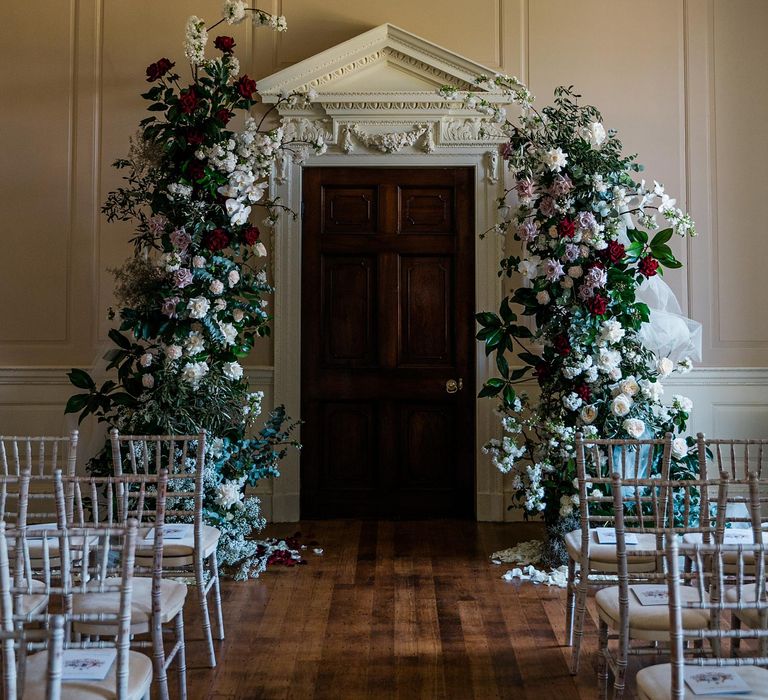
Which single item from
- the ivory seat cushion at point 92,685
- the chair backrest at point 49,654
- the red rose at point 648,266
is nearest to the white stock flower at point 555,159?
the red rose at point 648,266

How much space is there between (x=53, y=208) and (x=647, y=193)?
3.99 metres

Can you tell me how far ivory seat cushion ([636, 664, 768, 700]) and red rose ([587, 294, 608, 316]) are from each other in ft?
8.10

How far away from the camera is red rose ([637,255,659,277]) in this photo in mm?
4613

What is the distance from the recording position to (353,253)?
595 cm

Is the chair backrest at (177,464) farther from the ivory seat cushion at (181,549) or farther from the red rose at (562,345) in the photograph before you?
the red rose at (562,345)

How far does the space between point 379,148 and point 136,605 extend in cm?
383

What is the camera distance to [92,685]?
7.29 feet

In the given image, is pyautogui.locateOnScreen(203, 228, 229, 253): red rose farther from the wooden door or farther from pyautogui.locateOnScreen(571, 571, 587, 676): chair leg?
pyautogui.locateOnScreen(571, 571, 587, 676): chair leg

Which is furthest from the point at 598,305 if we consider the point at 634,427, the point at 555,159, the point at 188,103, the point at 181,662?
the point at 181,662

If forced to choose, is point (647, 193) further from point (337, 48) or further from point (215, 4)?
point (215, 4)

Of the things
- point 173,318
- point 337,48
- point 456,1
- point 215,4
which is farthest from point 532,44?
point 173,318

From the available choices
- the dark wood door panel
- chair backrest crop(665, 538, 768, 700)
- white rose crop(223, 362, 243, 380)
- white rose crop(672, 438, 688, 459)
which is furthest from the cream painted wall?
chair backrest crop(665, 538, 768, 700)

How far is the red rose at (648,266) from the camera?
15.1ft

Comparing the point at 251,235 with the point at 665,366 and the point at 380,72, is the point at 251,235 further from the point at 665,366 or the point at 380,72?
the point at 665,366
